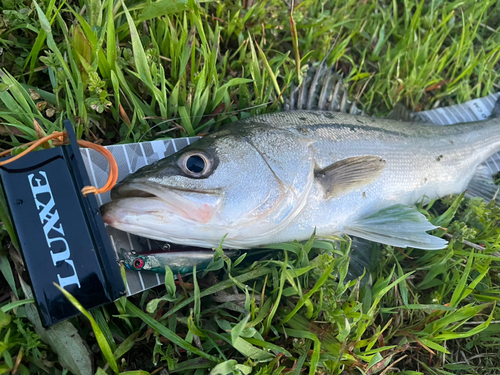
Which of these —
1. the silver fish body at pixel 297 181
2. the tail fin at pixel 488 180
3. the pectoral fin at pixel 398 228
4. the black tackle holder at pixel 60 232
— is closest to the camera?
the black tackle holder at pixel 60 232

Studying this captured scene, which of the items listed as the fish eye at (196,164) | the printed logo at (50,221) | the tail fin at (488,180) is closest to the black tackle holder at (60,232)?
the printed logo at (50,221)

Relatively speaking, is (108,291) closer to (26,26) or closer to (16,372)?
(16,372)

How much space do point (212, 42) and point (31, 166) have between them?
5.23ft

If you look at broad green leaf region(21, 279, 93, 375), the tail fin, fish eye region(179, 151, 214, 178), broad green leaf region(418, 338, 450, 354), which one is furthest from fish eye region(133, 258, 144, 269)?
the tail fin

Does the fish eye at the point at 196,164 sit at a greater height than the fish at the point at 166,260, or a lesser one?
greater

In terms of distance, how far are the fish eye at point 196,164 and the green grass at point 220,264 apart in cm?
48

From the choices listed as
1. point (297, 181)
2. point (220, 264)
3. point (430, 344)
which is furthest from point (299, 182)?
point (430, 344)

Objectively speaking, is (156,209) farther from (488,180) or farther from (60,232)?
(488,180)

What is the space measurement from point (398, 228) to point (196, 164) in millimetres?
1429

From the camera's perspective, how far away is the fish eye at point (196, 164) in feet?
5.62

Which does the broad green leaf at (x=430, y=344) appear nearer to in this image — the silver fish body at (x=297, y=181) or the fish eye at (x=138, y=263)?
the silver fish body at (x=297, y=181)

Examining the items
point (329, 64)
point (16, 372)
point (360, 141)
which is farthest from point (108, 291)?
point (329, 64)

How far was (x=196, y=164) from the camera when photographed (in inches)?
68.4

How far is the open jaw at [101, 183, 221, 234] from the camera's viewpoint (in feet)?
5.14
